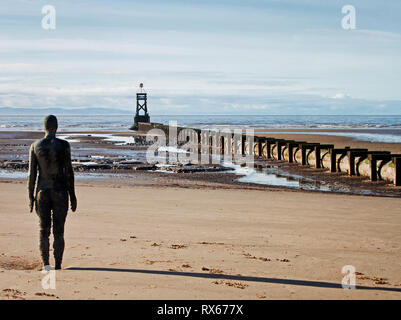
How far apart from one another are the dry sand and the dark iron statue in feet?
1.75

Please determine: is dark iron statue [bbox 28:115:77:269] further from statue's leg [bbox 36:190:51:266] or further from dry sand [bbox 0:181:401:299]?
dry sand [bbox 0:181:401:299]

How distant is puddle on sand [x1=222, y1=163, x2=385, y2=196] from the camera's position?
16797 mm

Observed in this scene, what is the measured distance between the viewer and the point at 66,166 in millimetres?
6887

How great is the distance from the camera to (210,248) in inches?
326

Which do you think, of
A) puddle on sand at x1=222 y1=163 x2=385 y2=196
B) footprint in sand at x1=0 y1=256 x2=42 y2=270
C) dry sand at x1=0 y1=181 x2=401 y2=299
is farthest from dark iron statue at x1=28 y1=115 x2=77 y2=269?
puddle on sand at x1=222 y1=163 x2=385 y2=196

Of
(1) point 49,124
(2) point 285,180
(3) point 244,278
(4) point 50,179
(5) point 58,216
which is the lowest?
(3) point 244,278

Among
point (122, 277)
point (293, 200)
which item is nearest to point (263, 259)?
point (122, 277)

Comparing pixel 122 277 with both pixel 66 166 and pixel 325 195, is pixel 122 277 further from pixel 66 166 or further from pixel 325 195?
pixel 325 195

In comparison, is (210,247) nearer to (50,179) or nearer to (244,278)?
(244,278)

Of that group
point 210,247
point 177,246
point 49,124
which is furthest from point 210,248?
point 49,124

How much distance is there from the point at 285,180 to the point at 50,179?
13.4m

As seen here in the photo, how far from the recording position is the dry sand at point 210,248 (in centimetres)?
616

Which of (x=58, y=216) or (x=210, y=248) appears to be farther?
(x=210, y=248)
